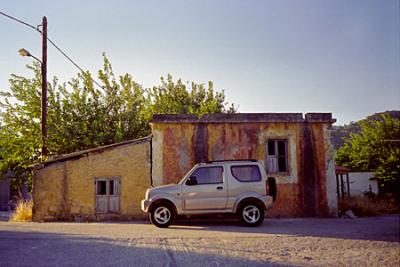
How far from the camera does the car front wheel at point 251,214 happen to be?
10.3 metres

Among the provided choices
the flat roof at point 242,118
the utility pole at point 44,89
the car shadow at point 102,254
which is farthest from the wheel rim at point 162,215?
the utility pole at point 44,89

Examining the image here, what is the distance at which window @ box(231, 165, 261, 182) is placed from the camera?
10.5 m

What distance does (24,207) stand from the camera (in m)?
13.8

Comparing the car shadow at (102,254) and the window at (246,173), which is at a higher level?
the window at (246,173)

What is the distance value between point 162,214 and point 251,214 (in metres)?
2.64

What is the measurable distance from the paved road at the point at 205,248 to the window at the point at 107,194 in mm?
3555

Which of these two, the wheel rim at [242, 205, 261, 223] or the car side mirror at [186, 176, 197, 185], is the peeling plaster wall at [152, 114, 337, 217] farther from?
the wheel rim at [242, 205, 261, 223]

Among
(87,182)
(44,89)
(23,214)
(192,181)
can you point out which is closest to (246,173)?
(192,181)

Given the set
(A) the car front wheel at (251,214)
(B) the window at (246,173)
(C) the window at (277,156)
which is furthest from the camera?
(C) the window at (277,156)

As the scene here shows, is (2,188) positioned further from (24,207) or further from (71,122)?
(24,207)

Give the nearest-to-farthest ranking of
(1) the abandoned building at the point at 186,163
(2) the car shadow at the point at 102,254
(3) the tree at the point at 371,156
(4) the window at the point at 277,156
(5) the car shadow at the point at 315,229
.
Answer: (2) the car shadow at the point at 102,254, (5) the car shadow at the point at 315,229, (1) the abandoned building at the point at 186,163, (4) the window at the point at 277,156, (3) the tree at the point at 371,156

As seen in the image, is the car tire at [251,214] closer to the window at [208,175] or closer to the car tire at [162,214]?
the window at [208,175]

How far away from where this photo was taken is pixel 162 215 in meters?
10.4

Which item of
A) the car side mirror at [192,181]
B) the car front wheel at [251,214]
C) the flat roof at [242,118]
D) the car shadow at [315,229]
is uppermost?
the flat roof at [242,118]
